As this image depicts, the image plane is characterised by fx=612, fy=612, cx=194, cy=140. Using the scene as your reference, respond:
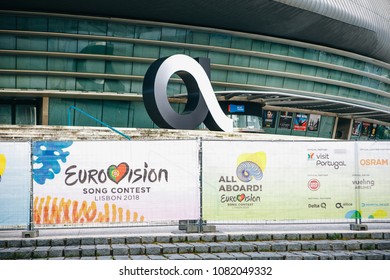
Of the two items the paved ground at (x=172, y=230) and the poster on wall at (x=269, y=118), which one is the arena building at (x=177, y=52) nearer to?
the poster on wall at (x=269, y=118)

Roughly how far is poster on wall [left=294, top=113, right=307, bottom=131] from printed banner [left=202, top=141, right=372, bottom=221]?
4095 cm

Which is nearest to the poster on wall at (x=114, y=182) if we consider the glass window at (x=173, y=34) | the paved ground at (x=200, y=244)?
the paved ground at (x=200, y=244)

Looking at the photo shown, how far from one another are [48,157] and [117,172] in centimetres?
158

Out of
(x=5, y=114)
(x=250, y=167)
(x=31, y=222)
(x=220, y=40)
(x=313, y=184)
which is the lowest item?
(x=31, y=222)

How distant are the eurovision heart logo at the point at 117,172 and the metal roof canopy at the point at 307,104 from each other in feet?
103

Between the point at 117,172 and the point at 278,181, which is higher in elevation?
the point at 117,172

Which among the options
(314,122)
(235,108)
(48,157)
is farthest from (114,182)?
(314,122)

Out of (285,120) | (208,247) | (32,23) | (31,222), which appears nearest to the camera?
(208,247)

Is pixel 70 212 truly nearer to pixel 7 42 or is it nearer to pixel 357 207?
pixel 357 207

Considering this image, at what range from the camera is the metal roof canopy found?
4662 centimetres

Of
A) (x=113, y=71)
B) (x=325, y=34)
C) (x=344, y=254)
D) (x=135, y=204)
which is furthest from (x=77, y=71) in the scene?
(x=344, y=254)

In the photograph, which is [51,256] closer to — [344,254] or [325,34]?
[344,254]

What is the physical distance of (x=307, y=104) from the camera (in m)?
51.7

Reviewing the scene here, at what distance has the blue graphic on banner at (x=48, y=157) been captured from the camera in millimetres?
13680
